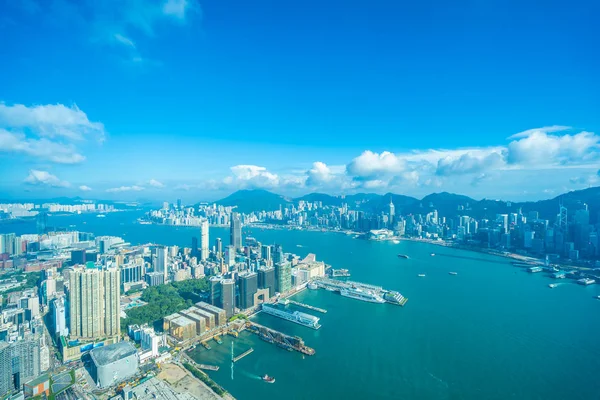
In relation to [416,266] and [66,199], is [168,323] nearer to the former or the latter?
[416,266]

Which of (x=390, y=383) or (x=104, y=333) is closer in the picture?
(x=390, y=383)

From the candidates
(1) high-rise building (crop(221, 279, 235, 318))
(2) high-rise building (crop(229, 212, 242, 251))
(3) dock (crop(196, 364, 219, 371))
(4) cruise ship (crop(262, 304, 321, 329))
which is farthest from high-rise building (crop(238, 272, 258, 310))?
(2) high-rise building (crop(229, 212, 242, 251))

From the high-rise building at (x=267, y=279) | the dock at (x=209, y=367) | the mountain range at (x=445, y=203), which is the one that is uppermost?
the mountain range at (x=445, y=203)

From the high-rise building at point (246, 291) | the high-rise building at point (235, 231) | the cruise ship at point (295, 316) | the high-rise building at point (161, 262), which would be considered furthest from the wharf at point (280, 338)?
the high-rise building at point (235, 231)

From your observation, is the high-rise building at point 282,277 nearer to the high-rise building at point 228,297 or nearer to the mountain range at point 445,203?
the high-rise building at point 228,297

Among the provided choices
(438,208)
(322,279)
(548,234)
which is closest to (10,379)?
(322,279)

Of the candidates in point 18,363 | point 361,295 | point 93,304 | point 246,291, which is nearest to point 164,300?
point 93,304

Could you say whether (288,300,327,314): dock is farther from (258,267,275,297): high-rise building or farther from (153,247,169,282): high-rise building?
(153,247,169,282): high-rise building
